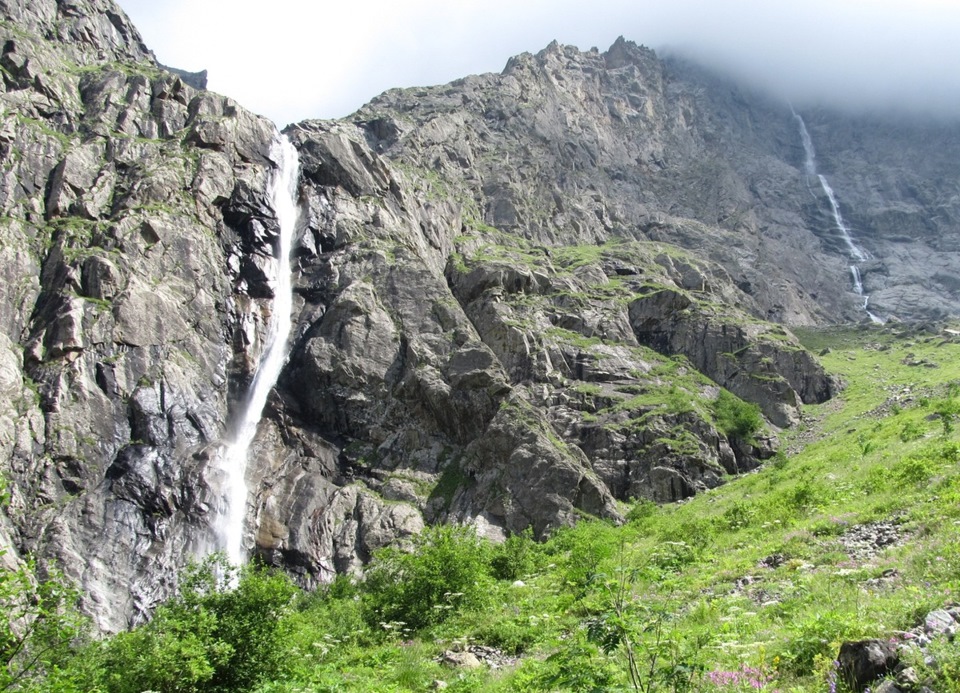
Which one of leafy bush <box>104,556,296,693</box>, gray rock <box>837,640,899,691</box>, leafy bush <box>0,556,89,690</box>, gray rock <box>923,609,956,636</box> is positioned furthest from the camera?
leafy bush <box>104,556,296,693</box>

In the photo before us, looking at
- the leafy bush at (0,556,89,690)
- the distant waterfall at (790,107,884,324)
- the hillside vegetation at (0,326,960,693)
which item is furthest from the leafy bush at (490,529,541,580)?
the distant waterfall at (790,107,884,324)

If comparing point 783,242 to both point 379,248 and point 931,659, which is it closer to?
point 379,248

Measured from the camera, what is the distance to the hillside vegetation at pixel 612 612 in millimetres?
8711

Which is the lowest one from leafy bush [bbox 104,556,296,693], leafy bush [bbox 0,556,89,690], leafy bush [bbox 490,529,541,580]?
leafy bush [bbox 490,529,541,580]

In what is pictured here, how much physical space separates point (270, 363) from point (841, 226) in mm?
138425

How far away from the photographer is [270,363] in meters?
61.1

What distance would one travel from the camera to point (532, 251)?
9269 cm

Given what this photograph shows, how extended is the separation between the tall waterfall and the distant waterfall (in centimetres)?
9917

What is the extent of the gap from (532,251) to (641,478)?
46200mm

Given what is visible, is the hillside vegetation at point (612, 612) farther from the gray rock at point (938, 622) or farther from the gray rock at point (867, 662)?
the gray rock at point (938, 622)

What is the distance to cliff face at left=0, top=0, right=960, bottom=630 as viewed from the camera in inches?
1832

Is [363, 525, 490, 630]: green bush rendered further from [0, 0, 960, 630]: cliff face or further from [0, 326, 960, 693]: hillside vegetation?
[0, 0, 960, 630]: cliff face

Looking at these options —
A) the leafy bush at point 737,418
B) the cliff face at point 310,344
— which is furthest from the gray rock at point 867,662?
the leafy bush at point 737,418

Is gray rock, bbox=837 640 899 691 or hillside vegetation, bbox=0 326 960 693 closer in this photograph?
gray rock, bbox=837 640 899 691
